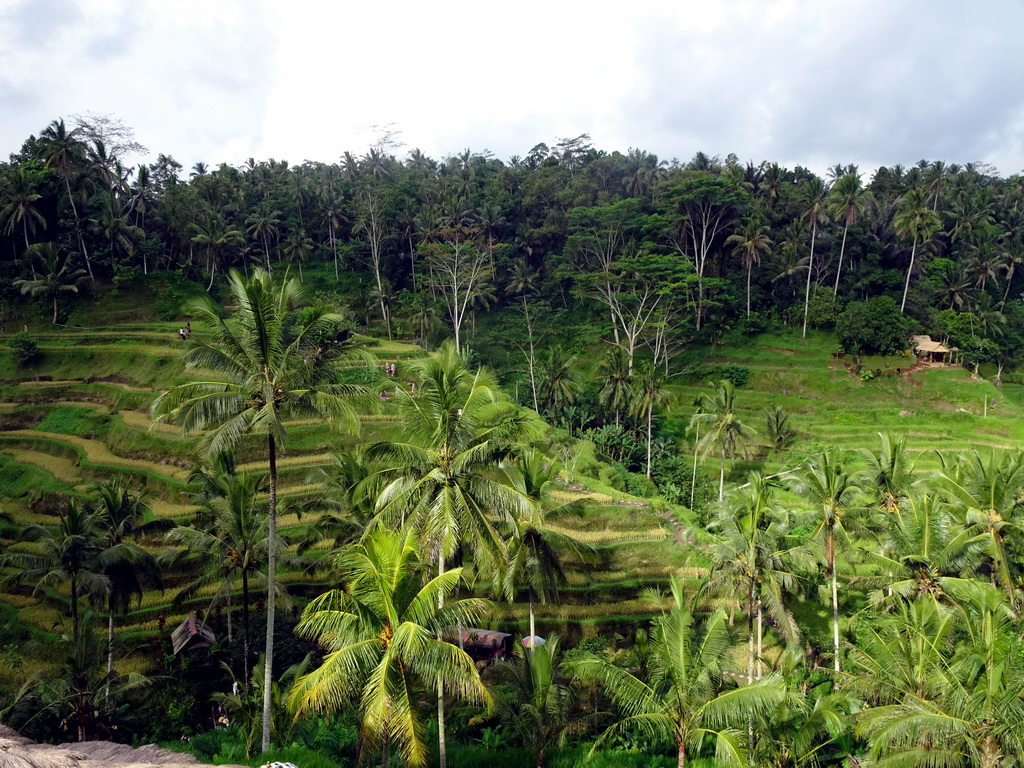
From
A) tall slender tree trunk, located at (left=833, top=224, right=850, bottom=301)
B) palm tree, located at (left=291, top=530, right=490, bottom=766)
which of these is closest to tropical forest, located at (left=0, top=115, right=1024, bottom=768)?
palm tree, located at (left=291, top=530, right=490, bottom=766)

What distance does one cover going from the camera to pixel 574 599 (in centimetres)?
2898

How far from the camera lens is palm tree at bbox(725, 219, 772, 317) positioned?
62.2m

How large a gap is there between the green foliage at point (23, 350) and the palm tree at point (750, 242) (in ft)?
188

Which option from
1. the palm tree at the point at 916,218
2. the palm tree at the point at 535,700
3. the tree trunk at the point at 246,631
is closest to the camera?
Result: the palm tree at the point at 535,700

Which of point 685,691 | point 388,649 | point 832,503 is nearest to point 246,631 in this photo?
point 388,649

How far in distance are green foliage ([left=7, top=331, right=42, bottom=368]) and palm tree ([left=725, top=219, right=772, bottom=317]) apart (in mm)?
57421

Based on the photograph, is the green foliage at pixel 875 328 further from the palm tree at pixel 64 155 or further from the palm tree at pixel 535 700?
the palm tree at pixel 64 155

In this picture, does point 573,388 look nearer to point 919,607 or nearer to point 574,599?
point 574,599

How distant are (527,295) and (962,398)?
4006cm

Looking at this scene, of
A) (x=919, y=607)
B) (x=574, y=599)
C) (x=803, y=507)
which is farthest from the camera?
(x=803, y=507)

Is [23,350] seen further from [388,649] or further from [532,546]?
[388,649]

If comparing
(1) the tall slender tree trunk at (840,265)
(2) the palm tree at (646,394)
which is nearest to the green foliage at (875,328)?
(1) the tall slender tree trunk at (840,265)

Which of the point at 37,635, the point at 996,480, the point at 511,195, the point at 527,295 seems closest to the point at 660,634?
the point at 996,480

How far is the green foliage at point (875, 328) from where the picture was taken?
185ft
